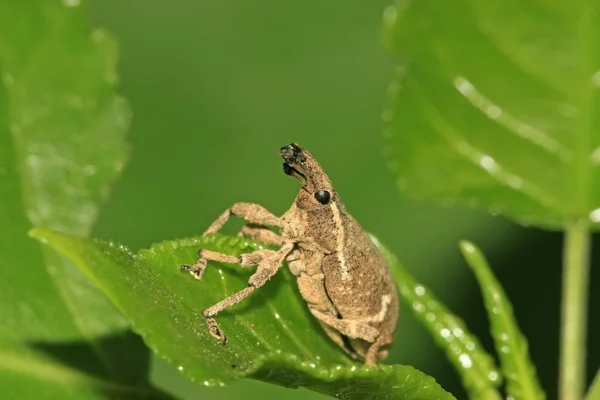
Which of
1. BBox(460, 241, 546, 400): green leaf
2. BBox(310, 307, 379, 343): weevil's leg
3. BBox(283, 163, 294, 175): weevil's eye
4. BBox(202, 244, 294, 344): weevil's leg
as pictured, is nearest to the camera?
BBox(202, 244, 294, 344): weevil's leg

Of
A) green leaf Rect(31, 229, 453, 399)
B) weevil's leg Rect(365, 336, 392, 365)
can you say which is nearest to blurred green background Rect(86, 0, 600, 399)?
weevil's leg Rect(365, 336, 392, 365)

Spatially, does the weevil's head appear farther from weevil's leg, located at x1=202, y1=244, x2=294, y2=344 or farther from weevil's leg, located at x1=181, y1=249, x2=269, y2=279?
weevil's leg, located at x1=181, y1=249, x2=269, y2=279

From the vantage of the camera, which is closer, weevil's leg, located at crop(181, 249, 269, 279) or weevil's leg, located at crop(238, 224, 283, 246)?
weevil's leg, located at crop(181, 249, 269, 279)

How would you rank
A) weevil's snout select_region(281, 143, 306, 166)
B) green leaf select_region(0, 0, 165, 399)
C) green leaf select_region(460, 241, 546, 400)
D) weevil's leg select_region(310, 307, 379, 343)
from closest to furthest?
green leaf select_region(460, 241, 546, 400) → green leaf select_region(0, 0, 165, 399) → weevil's leg select_region(310, 307, 379, 343) → weevil's snout select_region(281, 143, 306, 166)

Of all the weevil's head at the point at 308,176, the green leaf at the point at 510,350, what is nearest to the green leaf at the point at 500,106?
the weevil's head at the point at 308,176

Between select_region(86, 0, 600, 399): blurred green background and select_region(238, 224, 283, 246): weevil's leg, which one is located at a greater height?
select_region(86, 0, 600, 399): blurred green background

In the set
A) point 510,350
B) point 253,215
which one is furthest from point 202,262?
point 510,350

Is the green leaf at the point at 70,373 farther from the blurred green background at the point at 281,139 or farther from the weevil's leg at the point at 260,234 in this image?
the blurred green background at the point at 281,139

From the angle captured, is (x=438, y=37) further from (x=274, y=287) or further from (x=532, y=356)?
(x=532, y=356)

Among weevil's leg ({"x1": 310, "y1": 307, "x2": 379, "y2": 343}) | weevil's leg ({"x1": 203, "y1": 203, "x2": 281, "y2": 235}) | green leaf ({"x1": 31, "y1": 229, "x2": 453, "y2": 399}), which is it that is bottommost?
green leaf ({"x1": 31, "y1": 229, "x2": 453, "y2": 399})

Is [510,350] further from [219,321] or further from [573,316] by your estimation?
[219,321]
